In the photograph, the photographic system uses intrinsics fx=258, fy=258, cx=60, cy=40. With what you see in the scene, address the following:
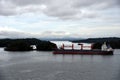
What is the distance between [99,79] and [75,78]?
182 centimetres

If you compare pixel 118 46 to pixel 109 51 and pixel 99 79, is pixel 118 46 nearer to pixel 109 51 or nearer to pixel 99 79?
pixel 109 51

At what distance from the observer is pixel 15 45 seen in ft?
234

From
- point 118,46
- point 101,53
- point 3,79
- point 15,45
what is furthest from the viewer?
point 118,46

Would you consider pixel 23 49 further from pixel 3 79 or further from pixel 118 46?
pixel 3 79

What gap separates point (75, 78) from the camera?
774 inches

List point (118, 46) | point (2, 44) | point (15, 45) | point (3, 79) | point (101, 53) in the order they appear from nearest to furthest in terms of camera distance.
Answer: point (3, 79)
point (101, 53)
point (15, 45)
point (118, 46)
point (2, 44)

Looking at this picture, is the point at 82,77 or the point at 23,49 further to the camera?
the point at 23,49

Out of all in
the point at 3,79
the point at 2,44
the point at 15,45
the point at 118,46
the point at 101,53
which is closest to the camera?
the point at 3,79

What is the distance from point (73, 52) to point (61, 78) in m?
35.8

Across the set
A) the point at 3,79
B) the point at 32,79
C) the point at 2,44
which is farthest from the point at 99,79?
the point at 2,44

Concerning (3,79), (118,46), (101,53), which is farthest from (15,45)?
(3,79)

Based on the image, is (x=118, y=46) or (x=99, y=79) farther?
(x=118, y=46)

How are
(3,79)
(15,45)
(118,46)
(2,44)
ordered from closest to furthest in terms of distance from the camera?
1. (3,79)
2. (15,45)
3. (118,46)
4. (2,44)

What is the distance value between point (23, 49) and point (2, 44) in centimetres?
3151
